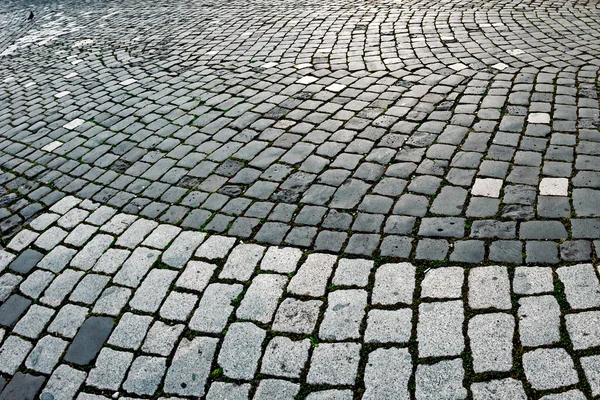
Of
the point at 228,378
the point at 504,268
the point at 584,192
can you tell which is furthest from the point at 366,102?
the point at 228,378

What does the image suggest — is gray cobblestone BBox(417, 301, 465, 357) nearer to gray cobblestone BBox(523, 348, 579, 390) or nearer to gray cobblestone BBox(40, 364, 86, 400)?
gray cobblestone BBox(523, 348, 579, 390)

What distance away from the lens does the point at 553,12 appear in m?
7.96

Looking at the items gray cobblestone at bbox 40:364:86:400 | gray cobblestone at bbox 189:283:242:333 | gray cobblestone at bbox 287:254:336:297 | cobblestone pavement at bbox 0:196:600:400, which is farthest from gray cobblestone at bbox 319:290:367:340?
gray cobblestone at bbox 40:364:86:400

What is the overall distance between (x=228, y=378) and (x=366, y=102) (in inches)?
141

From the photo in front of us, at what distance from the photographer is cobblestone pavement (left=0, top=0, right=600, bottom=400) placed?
2.87m

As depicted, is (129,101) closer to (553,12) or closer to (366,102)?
(366,102)

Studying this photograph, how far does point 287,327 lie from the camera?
310cm

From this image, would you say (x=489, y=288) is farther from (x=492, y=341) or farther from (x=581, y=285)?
(x=581, y=285)

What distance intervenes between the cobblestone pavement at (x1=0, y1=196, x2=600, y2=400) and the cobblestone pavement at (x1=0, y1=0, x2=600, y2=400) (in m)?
0.01

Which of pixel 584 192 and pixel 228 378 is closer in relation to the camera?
pixel 228 378

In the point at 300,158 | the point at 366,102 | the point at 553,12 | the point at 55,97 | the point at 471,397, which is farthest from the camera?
the point at 553,12

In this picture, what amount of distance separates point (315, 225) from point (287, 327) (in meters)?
0.99

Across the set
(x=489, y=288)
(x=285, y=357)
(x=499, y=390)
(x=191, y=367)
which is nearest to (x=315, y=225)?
(x=285, y=357)

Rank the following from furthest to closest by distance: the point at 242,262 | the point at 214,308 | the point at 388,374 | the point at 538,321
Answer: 1. the point at 242,262
2. the point at 214,308
3. the point at 538,321
4. the point at 388,374
